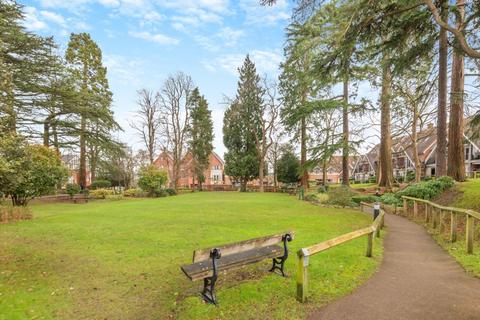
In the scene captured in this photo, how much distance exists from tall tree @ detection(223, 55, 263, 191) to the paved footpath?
107 feet

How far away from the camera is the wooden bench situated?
12.7 ft

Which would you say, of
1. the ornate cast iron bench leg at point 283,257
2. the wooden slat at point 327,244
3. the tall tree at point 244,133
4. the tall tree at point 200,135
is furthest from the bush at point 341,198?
the tall tree at point 200,135

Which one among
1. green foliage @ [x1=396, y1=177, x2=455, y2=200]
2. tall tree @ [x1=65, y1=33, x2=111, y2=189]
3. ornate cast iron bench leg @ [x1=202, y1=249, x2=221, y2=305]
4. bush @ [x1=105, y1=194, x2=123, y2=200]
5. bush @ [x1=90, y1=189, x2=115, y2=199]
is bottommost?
bush @ [x1=105, y1=194, x2=123, y2=200]

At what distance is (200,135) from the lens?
142 ft

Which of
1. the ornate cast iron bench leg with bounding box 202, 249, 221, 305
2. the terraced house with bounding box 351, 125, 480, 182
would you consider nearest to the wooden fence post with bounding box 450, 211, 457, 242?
the ornate cast iron bench leg with bounding box 202, 249, 221, 305

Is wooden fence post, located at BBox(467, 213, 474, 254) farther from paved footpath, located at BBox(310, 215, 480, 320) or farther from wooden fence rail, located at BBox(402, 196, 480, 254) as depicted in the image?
paved footpath, located at BBox(310, 215, 480, 320)

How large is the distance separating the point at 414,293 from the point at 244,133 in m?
35.8

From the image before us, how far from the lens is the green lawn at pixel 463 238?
5.69 meters

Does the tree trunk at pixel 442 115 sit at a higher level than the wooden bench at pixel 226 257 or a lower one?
higher

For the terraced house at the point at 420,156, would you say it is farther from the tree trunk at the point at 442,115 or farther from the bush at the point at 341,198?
the bush at the point at 341,198

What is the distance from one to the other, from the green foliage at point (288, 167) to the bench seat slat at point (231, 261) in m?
33.3

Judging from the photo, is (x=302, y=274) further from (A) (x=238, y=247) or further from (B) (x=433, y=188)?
(B) (x=433, y=188)

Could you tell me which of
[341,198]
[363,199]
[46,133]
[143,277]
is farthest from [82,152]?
[143,277]

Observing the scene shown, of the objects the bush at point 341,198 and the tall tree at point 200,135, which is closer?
the bush at point 341,198
